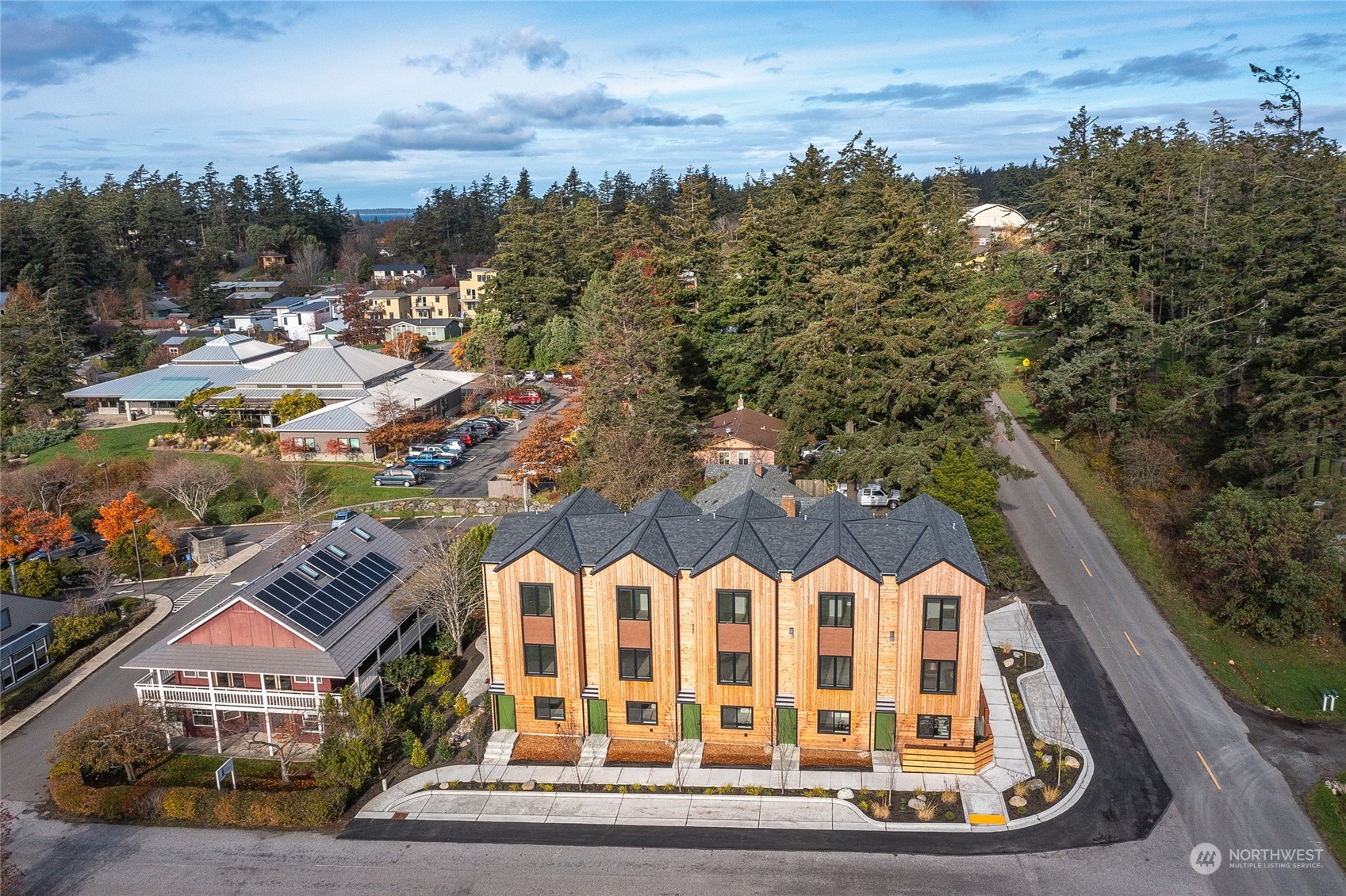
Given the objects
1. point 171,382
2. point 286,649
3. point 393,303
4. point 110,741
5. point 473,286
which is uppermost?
point 473,286

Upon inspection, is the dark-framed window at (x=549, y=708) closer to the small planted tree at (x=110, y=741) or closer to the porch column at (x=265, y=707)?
the porch column at (x=265, y=707)

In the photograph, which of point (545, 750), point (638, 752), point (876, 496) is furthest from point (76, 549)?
point (876, 496)

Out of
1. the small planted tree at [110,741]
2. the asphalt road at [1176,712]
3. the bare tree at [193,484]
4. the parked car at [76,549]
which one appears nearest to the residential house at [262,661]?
the small planted tree at [110,741]

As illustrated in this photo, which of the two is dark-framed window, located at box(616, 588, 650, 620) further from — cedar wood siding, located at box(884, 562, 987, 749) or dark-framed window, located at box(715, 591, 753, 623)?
cedar wood siding, located at box(884, 562, 987, 749)

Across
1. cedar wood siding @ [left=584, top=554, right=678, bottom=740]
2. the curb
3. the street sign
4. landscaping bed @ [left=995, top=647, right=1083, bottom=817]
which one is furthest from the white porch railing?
landscaping bed @ [left=995, top=647, right=1083, bottom=817]

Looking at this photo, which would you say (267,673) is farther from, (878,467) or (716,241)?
(716,241)

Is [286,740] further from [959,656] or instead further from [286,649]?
[959,656]

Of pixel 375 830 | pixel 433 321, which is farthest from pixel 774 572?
pixel 433 321
